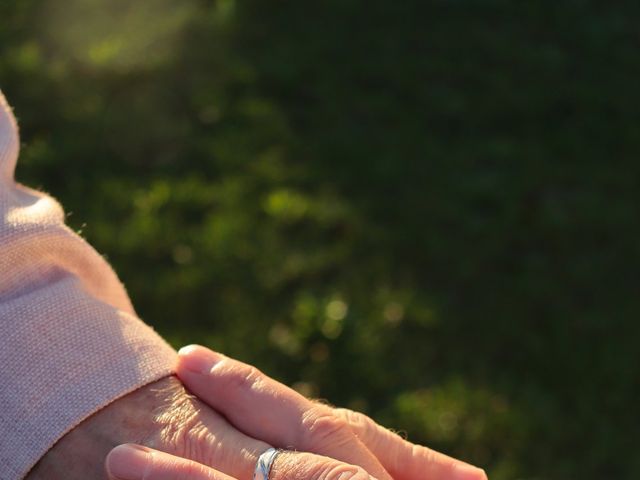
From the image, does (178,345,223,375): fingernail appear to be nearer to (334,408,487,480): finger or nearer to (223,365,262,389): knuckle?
(223,365,262,389): knuckle

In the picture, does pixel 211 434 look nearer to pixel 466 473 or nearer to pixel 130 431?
pixel 130 431

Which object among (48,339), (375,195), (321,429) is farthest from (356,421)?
(375,195)

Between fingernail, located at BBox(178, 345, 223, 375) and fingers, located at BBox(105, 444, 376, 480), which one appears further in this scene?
fingernail, located at BBox(178, 345, 223, 375)

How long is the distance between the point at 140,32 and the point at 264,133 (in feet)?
3.46

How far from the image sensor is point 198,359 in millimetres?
1654

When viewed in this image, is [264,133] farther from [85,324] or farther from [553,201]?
[85,324]

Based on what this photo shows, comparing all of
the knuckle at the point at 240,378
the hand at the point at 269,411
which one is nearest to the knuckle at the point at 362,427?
the hand at the point at 269,411

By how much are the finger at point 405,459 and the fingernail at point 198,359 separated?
1.01 feet

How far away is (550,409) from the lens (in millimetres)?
3430

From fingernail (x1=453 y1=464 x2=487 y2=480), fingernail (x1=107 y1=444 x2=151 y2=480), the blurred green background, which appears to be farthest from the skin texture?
the blurred green background

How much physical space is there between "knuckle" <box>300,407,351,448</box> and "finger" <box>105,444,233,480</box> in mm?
212

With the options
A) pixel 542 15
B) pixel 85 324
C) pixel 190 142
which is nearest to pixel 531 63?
pixel 542 15

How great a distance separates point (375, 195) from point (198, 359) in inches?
106

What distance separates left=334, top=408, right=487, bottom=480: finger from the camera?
1.80m
